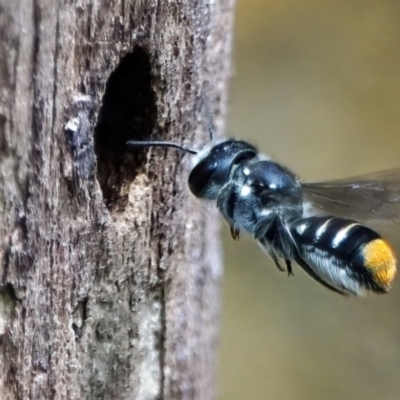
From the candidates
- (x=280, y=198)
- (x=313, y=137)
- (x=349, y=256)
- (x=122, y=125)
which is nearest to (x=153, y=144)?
(x=122, y=125)

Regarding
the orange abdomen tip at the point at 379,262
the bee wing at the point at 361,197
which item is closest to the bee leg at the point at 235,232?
the bee wing at the point at 361,197

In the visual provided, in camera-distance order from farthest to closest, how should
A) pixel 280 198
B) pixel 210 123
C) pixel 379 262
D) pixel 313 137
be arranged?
pixel 313 137 < pixel 210 123 < pixel 280 198 < pixel 379 262

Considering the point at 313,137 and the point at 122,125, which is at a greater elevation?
the point at 313,137

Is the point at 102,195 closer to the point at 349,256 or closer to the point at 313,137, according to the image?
the point at 349,256

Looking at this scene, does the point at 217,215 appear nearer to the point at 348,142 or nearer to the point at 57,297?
the point at 57,297

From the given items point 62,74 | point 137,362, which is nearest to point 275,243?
point 137,362

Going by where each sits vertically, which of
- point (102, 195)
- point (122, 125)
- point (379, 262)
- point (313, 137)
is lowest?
point (379, 262)

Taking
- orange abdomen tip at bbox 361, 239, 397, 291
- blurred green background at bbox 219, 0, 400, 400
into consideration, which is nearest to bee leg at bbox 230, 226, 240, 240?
orange abdomen tip at bbox 361, 239, 397, 291

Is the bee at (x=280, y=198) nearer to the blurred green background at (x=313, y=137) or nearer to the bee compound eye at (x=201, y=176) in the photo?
the bee compound eye at (x=201, y=176)
